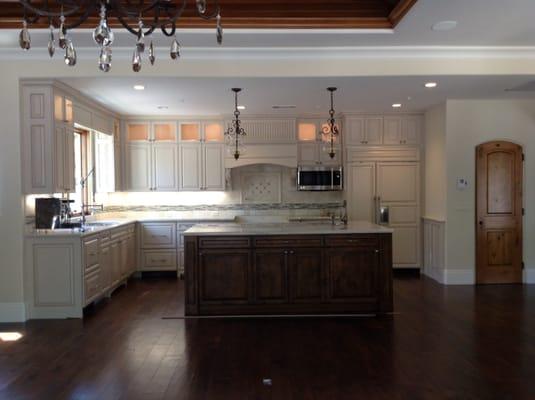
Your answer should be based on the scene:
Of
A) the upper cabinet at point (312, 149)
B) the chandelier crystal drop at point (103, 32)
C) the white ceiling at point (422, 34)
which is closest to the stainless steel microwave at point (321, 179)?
the upper cabinet at point (312, 149)

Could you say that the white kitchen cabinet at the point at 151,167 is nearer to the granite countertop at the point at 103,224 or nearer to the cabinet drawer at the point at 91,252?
the granite countertop at the point at 103,224

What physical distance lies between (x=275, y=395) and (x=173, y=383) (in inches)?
29.5

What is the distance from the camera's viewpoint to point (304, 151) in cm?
747

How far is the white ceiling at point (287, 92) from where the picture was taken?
4965mm

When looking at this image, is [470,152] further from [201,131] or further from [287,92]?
[201,131]

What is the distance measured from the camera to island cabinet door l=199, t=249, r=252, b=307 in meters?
4.73

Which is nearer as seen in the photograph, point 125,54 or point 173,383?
point 173,383

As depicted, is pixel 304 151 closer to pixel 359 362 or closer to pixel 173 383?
pixel 359 362

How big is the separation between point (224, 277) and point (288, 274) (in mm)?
688

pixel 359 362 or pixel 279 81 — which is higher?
pixel 279 81

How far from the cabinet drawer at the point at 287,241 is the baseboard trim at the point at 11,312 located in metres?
2.61

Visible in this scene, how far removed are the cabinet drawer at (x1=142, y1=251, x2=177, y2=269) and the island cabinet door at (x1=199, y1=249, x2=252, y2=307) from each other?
8.40ft

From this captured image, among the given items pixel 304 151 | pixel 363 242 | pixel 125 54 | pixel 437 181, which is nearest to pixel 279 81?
pixel 125 54

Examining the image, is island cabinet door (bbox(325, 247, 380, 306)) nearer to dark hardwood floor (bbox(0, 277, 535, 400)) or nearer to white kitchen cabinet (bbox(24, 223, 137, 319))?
dark hardwood floor (bbox(0, 277, 535, 400))
